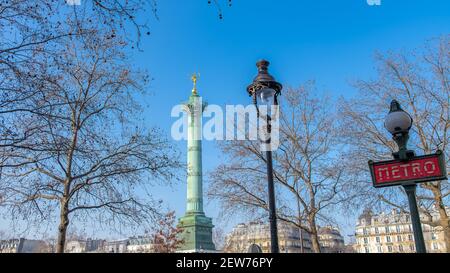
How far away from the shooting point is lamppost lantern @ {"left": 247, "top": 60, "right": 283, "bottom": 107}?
8391mm

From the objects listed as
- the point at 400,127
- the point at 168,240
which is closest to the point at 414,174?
the point at 400,127

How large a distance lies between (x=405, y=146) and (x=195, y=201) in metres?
47.3

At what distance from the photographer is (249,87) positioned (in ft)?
28.3

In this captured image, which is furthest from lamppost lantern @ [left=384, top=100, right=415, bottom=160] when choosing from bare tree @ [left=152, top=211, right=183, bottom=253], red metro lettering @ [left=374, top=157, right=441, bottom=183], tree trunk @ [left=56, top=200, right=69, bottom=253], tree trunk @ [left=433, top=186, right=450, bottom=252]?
bare tree @ [left=152, top=211, right=183, bottom=253]

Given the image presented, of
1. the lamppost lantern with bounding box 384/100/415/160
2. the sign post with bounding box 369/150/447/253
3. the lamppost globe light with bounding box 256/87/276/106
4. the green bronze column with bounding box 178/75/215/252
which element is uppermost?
the green bronze column with bounding box 178/75/215/252

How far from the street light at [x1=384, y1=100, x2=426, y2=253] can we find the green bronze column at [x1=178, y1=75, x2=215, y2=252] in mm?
39517

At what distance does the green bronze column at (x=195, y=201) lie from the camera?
47.4 metres

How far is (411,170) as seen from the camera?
517 cm

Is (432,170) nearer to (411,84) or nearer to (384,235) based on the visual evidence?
(411,84)

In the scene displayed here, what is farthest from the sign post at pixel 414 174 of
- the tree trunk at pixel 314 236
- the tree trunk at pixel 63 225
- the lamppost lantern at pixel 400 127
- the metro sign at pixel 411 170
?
the tree trunk at pixel 314 236

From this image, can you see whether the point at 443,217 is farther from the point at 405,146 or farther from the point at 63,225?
the point at 63,225

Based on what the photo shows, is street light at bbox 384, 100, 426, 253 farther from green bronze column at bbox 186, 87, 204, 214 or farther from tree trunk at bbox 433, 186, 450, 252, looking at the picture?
green bronze column at bbox 186, 87, 204, 214

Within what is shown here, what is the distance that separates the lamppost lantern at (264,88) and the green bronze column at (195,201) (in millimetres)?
36346
